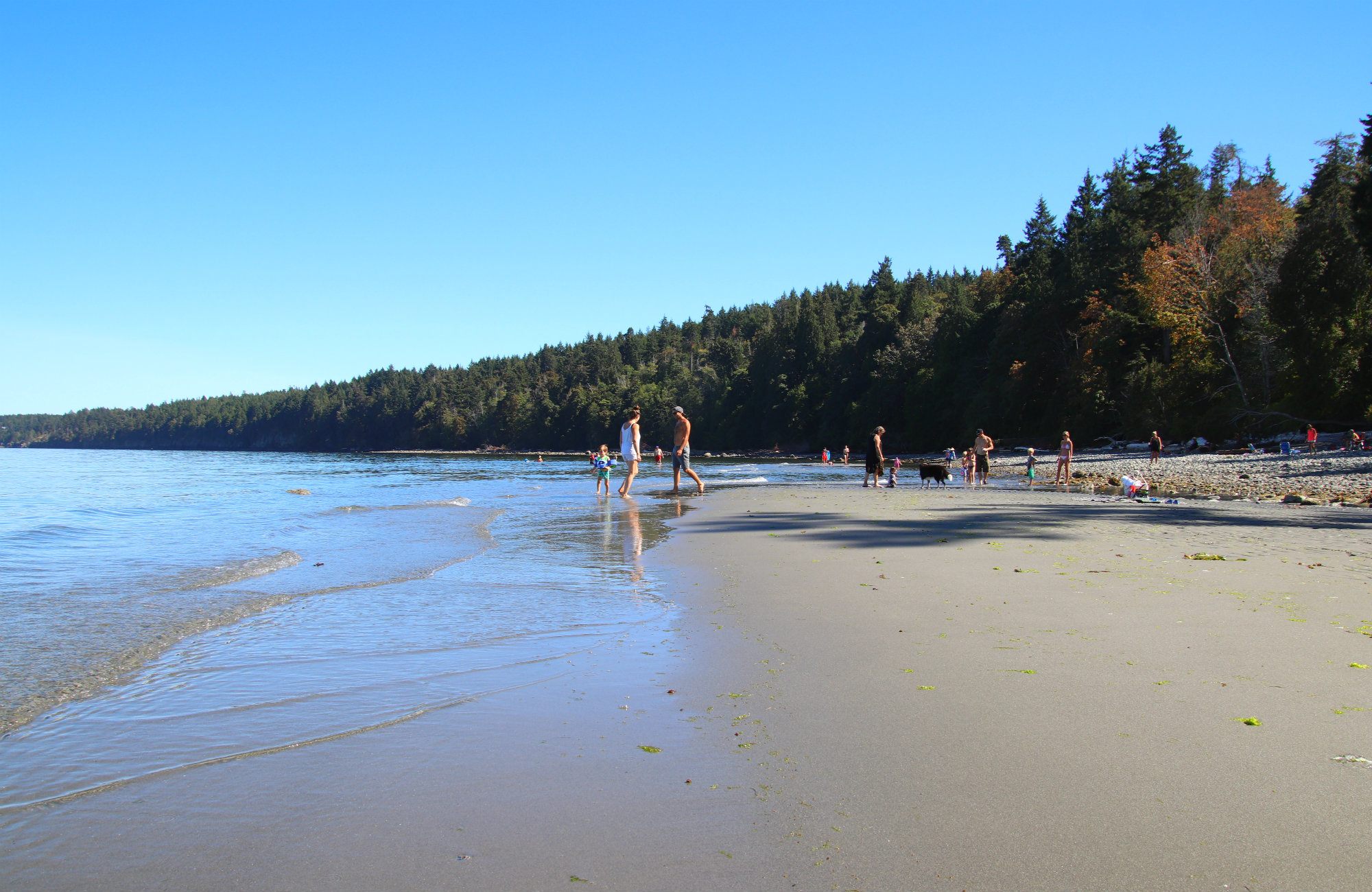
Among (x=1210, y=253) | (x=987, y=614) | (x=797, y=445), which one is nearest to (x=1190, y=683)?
A: (x=987, y=614)

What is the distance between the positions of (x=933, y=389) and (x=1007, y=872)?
8460 centimetres

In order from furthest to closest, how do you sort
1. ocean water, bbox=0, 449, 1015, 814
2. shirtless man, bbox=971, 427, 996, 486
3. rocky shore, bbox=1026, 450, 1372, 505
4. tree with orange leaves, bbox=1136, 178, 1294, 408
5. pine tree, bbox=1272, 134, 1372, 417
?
tree with orange leaves, bbox=1136, 178, 1294, 408 < pine tree, bbox=1272, 134, 1372, 417 < shirtless man, bbox=971, 427, 996, 486 < rocky shore, bbox=1026, 450, 1372, 505 < ocean water, bbox=0, 449, 1015, 814

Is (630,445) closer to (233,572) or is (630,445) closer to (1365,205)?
(233,572)

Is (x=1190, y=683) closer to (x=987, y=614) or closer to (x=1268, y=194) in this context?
(x=987, y=614)

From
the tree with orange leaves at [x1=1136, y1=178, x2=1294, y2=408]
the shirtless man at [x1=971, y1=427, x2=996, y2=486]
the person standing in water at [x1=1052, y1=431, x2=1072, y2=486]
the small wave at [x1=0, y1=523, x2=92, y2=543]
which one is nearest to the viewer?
the small wave at [x1=0, y1=523, x2=92, y2=543]

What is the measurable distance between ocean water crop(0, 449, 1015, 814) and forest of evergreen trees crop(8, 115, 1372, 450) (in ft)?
118

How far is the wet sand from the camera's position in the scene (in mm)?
2861

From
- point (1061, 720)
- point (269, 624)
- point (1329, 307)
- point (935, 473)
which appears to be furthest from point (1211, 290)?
point (269, 624)

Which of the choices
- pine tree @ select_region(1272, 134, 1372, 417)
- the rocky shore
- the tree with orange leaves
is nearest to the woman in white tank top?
the rocky shore

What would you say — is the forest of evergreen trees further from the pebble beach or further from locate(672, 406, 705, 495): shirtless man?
locate(672, 406, 705, 495): shirtless man

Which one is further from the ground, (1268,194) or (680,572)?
(1268,194)

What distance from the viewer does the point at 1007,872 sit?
280 centimetres

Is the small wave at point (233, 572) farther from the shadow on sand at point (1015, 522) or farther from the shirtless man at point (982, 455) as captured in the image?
the shirtless man at point (982, 455)

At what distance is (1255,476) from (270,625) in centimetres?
2816
